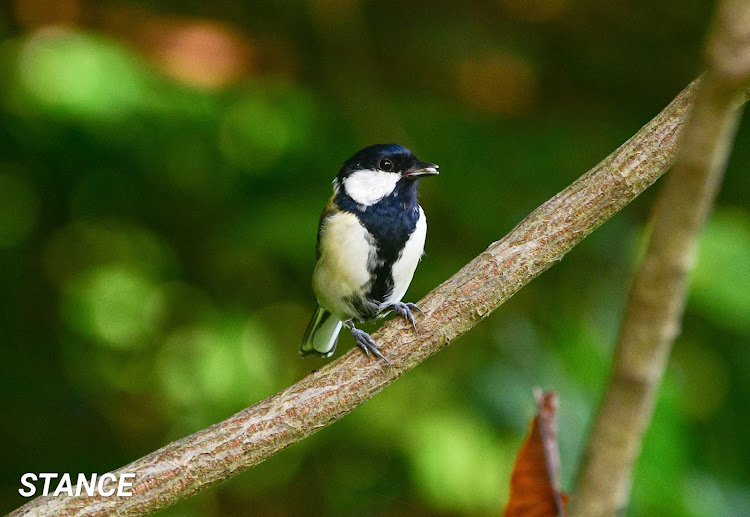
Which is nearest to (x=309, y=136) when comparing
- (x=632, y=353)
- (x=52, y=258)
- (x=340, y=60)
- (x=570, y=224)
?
(x=340, y=60)

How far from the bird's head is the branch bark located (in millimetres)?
647

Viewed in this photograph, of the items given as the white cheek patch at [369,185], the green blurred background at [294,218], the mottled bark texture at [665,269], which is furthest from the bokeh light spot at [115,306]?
the mottled bark texture at [665,269]

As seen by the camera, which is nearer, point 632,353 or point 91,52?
point 632,353

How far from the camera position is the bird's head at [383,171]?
86.2 inches

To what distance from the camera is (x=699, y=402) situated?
2.62 metres

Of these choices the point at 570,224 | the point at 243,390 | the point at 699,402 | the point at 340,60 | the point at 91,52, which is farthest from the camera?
the point at 340,60

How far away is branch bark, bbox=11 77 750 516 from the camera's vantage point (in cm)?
144

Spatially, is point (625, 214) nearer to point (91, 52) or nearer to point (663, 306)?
point (91, 52)

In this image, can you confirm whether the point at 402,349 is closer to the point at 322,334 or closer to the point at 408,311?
the point at 408,311

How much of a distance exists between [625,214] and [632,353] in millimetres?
2610

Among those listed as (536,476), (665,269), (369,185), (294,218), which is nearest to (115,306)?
(294,218)

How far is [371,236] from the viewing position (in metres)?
2.09

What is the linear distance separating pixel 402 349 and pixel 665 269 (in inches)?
44.2

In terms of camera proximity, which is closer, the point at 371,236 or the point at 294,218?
the point at 371,236
